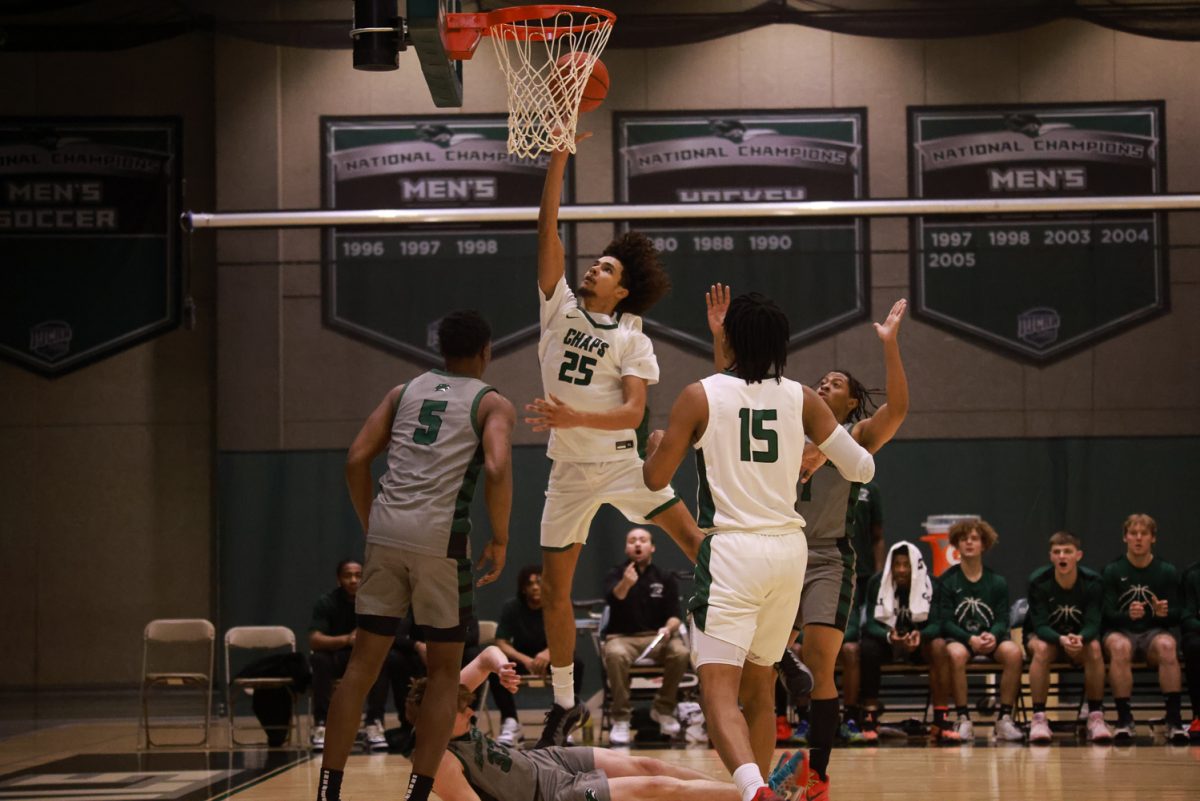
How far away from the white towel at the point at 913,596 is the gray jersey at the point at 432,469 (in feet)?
17.2

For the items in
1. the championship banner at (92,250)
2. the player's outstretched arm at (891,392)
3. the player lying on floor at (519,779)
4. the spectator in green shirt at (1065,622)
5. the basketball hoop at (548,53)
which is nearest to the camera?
the player lying on floor at (519,779)

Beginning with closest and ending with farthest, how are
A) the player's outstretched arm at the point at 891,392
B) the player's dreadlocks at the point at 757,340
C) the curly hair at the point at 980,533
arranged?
the player's dreadlocks at the point at 757,340 → the player's outstretched arm at the point at 891,392 → the curly hair at the point at 980,533

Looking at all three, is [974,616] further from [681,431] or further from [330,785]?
[330,785]

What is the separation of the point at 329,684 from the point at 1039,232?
6.96 meters

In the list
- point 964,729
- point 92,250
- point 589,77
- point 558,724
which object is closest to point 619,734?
point 964,729

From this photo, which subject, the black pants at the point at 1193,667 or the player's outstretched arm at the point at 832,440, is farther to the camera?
the black pants at the point at 1193,667

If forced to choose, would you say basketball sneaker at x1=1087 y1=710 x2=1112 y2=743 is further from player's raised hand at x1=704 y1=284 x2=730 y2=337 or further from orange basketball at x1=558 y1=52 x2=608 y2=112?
orange basketball at x1=558 y1=52 x2=608 y2=112

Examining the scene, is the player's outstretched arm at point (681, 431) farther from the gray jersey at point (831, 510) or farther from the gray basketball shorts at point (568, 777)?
the gray basketball shorts at point (568, 777)

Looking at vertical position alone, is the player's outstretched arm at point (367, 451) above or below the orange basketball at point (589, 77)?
below

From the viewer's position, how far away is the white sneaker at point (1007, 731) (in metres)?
10.0

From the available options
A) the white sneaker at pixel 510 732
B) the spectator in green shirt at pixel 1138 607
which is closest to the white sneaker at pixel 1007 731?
the spectator in green shirt at pixel 1138 607

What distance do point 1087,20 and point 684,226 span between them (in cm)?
404

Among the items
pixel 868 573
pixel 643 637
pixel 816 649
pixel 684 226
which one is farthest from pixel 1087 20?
pixel 816 649

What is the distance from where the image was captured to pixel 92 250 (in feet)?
43.9
